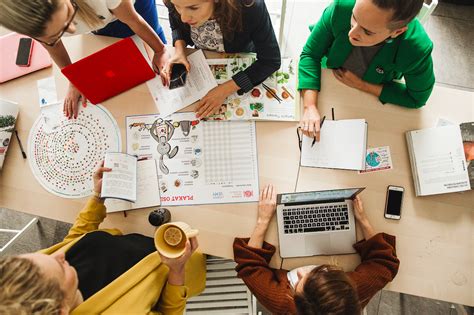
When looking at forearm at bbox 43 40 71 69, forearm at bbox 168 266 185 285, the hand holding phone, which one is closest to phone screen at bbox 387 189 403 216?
forearm at bbox 168 266 185 285

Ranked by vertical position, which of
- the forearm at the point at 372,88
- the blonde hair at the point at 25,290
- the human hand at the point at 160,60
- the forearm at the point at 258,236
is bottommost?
the forearm at the point at 258,236

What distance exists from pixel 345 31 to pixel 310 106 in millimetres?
280

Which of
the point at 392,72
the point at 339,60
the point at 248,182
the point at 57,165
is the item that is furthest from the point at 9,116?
the point at 392,72

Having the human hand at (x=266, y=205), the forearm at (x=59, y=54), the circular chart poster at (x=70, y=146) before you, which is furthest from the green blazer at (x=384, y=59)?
the forearm at (x=59, y=54)

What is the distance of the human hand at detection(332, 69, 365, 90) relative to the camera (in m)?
1.38

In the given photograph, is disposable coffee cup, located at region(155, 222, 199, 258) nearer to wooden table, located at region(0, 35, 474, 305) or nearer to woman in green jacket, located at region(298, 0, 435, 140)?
wooden table, located at region(0, 35, 474, 305)

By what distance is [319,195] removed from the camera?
1.24 m

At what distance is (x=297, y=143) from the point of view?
1.37m

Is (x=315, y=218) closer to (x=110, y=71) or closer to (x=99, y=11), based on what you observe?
(x=110, y=71)

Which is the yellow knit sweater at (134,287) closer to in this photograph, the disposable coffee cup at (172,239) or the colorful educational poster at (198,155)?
the disposable coffee cup at (172,239)

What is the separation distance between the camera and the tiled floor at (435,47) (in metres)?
2.09

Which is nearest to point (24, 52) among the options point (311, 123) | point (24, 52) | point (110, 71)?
point (24, 52)

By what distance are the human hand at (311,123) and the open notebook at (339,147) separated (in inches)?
0.8

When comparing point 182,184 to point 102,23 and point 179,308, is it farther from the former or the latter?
point 102,23
